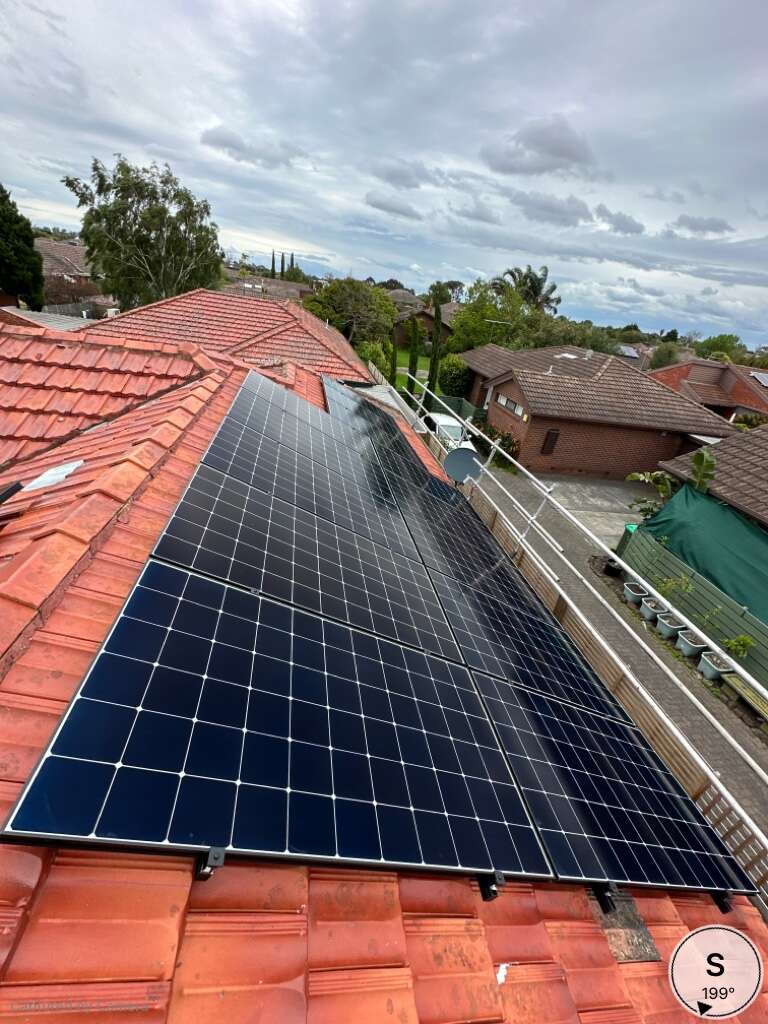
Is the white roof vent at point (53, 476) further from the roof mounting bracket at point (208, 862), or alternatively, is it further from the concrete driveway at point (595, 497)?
the concrete driveway at point (595, 497)

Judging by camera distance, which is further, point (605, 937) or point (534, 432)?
point (534, 432)

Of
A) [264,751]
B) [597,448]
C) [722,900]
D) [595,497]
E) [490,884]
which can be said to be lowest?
[595,497]

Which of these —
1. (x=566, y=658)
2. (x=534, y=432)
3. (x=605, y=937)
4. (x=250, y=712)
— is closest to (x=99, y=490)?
(x=250, y=712)

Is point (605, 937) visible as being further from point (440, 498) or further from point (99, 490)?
point (440, 498)

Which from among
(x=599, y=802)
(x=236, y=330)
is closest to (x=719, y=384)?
(x=236, y=330)

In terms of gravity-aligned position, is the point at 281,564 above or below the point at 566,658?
above

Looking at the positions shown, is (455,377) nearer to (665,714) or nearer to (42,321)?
(42,321)
